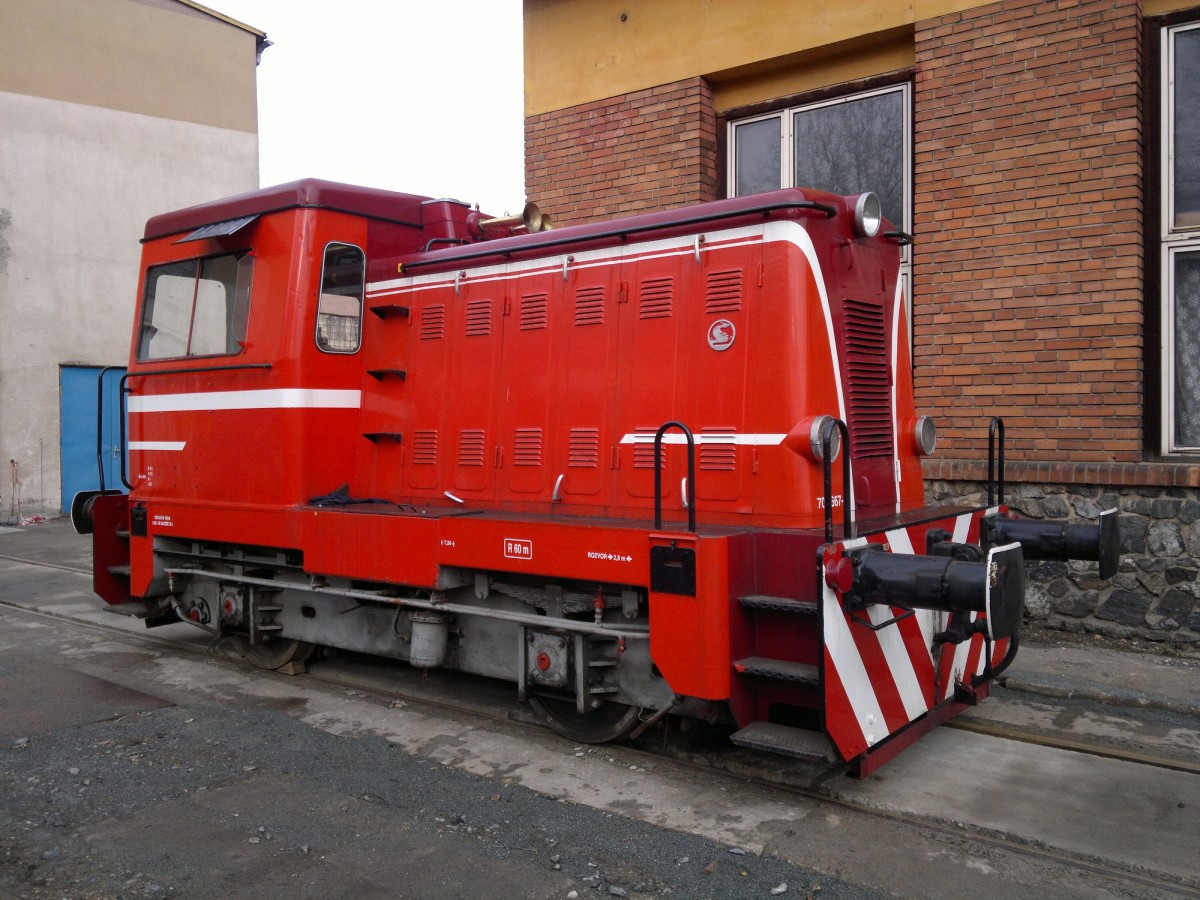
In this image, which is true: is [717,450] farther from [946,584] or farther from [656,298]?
[946,584]

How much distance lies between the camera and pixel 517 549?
4762mm

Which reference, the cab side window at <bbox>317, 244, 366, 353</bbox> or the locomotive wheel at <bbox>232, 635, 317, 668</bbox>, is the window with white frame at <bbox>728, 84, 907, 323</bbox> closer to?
the cab side window at <bbox>317, 244, 366, 353</bbox>

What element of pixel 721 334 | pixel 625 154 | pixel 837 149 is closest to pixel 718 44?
pixel 625 154

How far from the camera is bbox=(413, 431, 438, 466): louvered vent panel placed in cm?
585

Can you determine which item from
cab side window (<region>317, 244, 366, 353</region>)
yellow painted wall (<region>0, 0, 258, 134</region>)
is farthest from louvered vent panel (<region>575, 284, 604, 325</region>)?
yellow painted wall (<region>0, 0, 258, 134</region>)

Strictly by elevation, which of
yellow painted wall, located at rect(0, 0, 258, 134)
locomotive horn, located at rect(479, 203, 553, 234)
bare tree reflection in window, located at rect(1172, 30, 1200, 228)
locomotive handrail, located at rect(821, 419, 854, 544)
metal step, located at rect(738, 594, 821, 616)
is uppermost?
yellow painted wall, located at rect(0, 0, 258, 134)

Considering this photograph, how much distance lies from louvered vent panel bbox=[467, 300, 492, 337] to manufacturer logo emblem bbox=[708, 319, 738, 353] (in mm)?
1504

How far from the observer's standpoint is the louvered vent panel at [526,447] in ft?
17.5

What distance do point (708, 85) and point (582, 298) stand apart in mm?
4578

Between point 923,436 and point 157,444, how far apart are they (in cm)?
522

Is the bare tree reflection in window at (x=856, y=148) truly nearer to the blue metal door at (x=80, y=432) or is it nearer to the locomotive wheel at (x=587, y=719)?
the locomotive wheel at (x=587, y=719)

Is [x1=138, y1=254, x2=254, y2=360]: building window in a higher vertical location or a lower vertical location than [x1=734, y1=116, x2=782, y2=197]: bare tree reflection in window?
lower

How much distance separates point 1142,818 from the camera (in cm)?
401

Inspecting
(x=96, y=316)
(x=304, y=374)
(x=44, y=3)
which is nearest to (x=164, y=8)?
(x=44, y=3)
